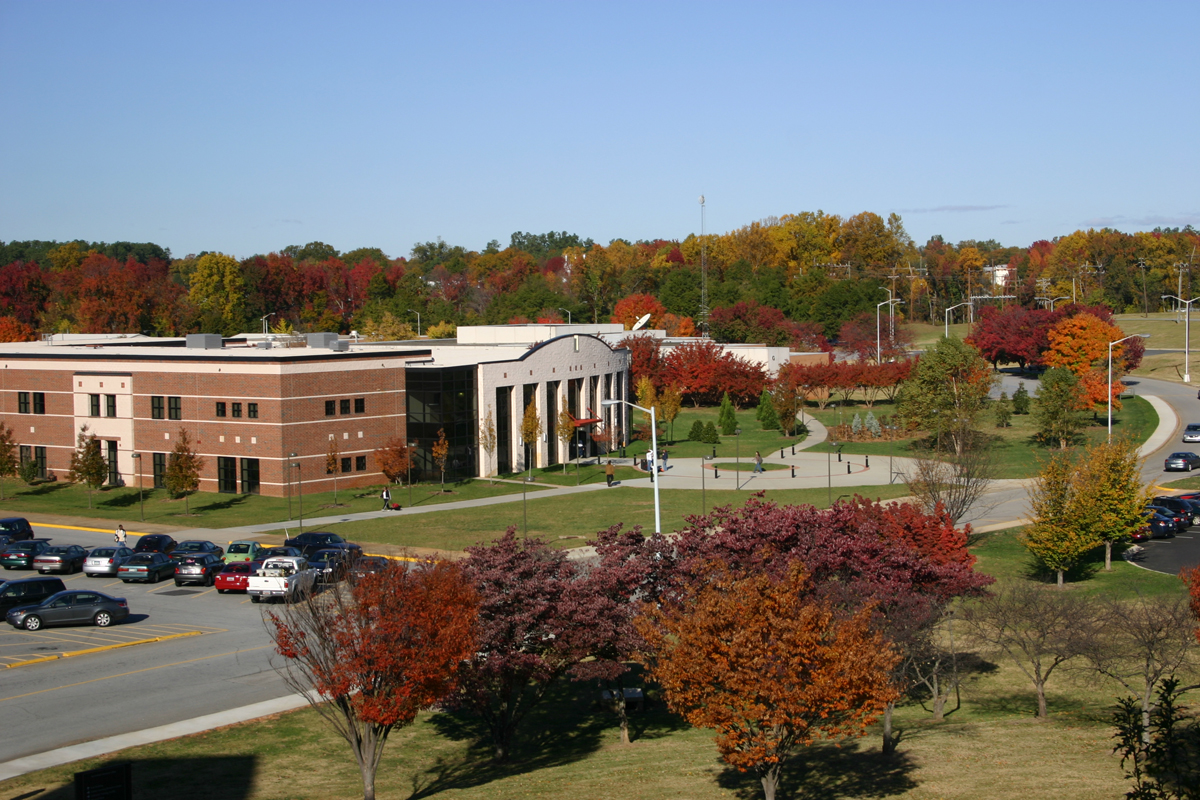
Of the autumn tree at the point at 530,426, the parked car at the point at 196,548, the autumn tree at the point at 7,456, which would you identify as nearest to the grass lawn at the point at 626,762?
the parked car at the point at 196,548

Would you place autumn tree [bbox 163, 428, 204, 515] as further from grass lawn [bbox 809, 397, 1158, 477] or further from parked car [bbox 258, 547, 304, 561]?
grass lawn [bbox 809, 397, 1158, 477]

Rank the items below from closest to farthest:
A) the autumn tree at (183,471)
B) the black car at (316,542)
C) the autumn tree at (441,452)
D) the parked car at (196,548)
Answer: the parked car at (196,548), the black car at (316,542), the autumn tree at (183,471), the autumn tree at (441,452)

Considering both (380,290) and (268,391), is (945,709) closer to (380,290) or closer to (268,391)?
(268,391)

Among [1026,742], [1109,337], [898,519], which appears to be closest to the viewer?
[1026,742]

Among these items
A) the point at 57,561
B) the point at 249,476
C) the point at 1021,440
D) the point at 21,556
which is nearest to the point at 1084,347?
the point at 1021,440

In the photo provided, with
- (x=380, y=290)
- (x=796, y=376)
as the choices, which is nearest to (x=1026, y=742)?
(x=796, y=376)

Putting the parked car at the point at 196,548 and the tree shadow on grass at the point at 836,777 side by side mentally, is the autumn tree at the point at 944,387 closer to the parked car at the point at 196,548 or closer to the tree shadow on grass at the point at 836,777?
the parked car at the point at 196,548

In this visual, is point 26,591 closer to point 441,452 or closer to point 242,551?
point 242,551

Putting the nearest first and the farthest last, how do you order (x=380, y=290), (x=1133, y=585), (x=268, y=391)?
(x=1133, y=585), (x=268, y=391), (x=380, y=290)

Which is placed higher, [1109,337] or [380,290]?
[380,290]

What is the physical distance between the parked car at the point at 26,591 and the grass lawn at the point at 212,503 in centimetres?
1663

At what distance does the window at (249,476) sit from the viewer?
60938mm

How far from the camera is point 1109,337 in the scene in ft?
306

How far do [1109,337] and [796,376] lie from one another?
26.8 meters
